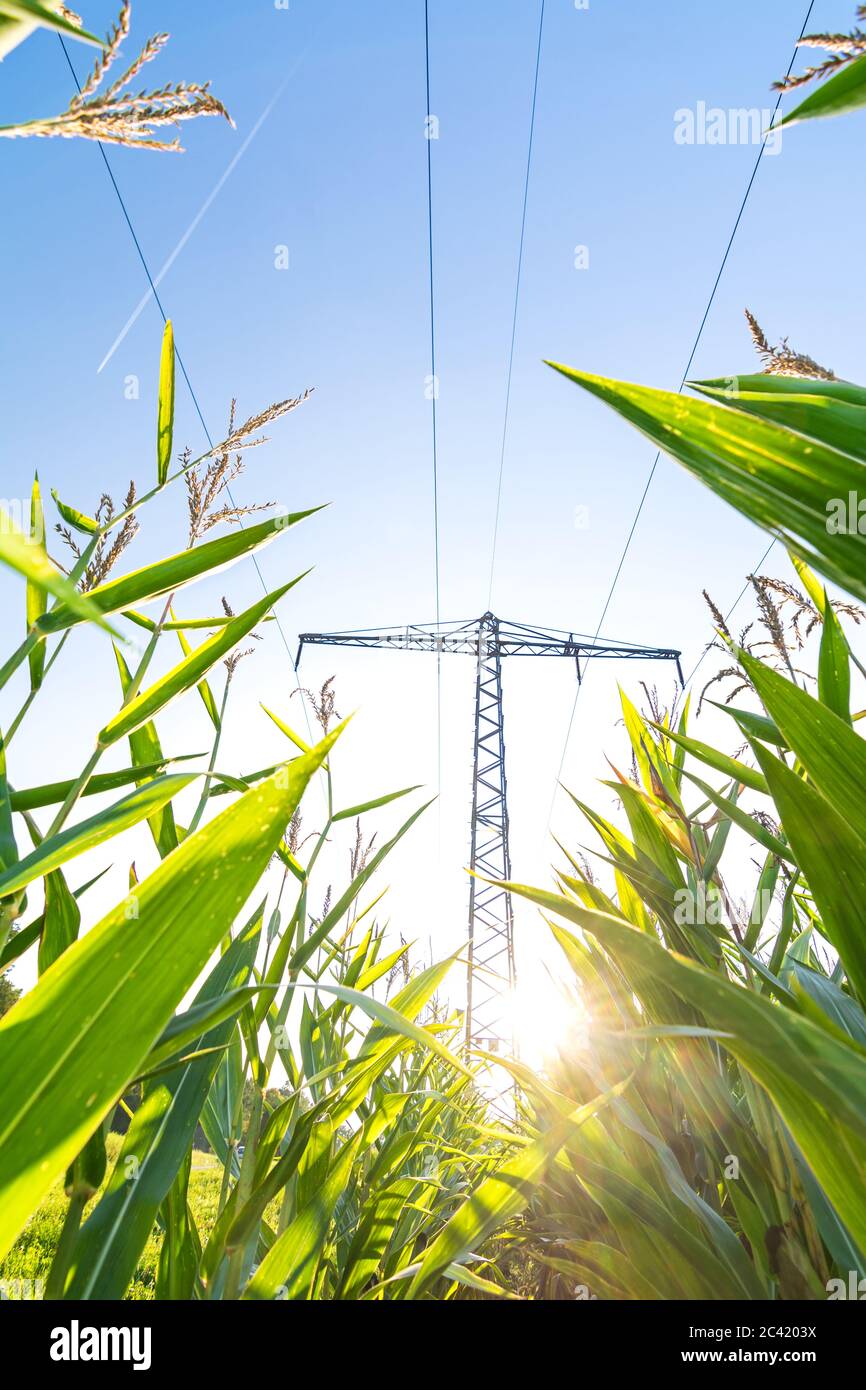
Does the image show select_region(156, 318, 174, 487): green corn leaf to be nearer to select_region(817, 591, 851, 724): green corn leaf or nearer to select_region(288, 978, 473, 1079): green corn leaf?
select_region(288, 978, 473, 1079): green corn leaf

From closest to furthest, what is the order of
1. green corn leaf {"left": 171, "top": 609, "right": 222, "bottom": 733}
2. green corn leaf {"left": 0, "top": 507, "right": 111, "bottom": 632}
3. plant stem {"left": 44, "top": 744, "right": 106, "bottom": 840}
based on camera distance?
1. green corn leaf {"left": 0, "top": 507, "right": 111, "bottom": 632}
2. plant stem {"left": 44, "top": 744, "right": 106, "bottom": 840}
3. green corn leaf {"left": 171, "top": 609, "right": 222, "bottom": 733}

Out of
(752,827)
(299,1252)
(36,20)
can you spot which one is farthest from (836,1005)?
(36,20)

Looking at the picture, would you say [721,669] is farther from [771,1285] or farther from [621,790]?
[771,1285]

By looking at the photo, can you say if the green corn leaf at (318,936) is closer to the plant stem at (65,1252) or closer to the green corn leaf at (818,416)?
the plant stem at (65,1252)

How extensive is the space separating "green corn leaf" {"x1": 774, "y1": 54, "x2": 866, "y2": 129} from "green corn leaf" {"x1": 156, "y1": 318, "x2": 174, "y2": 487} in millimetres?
464

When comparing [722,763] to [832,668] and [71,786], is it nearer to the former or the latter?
[832,668]

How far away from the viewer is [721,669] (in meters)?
1.10

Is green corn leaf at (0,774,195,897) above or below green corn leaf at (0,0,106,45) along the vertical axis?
below

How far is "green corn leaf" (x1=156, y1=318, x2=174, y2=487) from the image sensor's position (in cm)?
56

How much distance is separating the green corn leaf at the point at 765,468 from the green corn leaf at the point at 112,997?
0.24 meters

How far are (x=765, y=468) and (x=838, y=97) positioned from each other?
0.41 feet

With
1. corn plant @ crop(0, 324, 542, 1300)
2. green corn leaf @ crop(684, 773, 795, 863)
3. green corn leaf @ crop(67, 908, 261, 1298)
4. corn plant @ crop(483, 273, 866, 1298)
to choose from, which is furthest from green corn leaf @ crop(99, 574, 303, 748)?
green corn leaf @ crop(684, 773, 795, 863)
